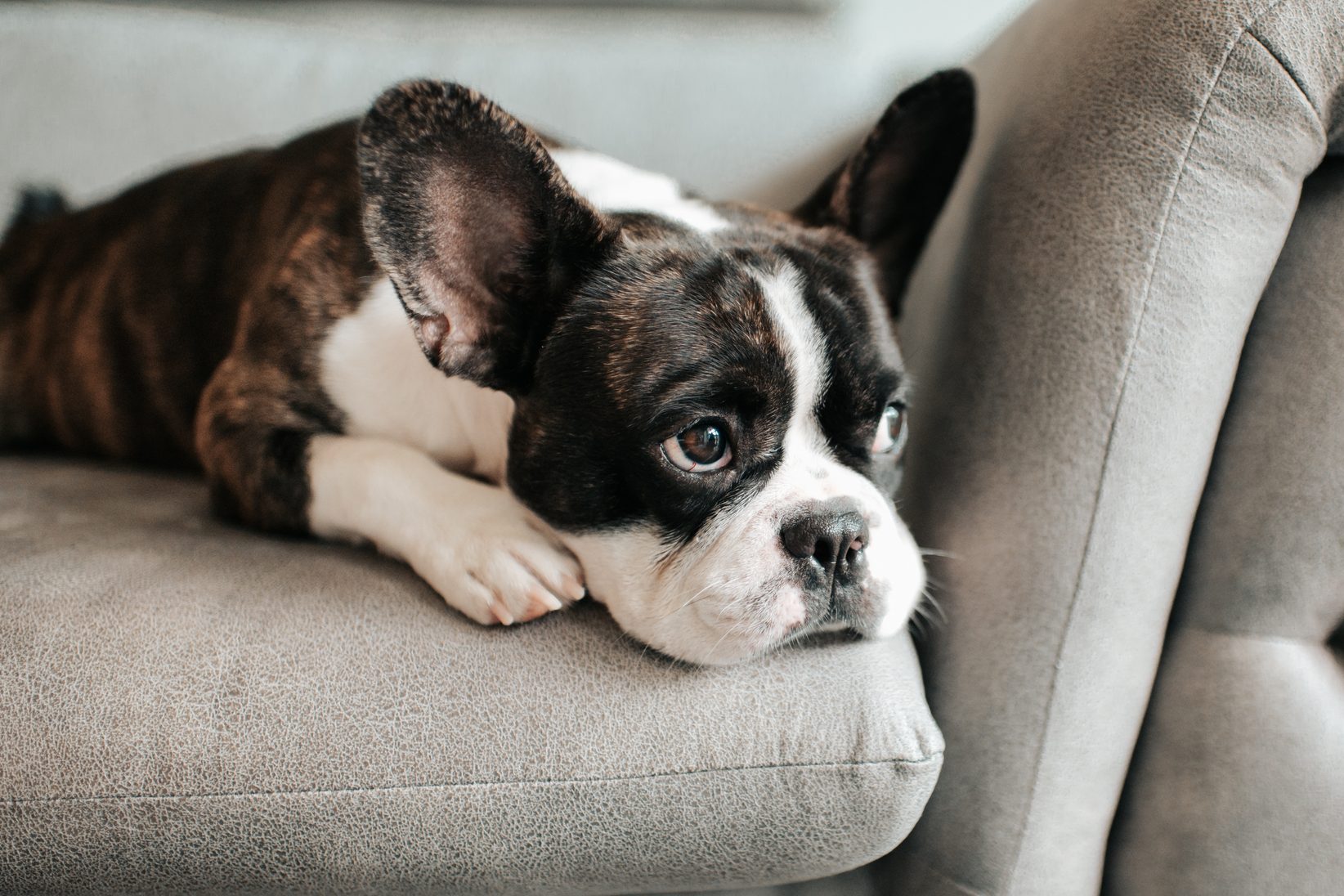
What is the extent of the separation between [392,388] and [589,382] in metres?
0.47

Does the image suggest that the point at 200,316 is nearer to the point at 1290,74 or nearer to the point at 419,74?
the point at 419,74

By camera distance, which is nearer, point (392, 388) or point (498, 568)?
point (498, 568)

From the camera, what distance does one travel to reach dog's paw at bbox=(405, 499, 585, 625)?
1184 mm

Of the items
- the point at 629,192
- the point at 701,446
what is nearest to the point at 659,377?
the point at 701,446

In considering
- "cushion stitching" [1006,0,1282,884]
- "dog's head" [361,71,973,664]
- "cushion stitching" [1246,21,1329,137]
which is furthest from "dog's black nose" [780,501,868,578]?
"cushion stitching" [1246,21,1329,137]

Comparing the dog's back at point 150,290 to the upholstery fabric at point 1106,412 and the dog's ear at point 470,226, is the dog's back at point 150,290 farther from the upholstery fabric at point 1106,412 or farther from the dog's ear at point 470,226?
the upholstery fabric at point 1106,412

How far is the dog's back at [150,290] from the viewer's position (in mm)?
1797

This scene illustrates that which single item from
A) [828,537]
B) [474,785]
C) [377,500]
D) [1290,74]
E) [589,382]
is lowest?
[474,785]

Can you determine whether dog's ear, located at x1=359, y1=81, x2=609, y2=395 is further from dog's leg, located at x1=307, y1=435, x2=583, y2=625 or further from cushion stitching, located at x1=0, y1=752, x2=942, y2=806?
cushion stitching, located at x1=0, y1=752, x2=942, y2=806

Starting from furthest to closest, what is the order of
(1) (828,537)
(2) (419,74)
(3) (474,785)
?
(2) (419,74) → (1) (828,537) → (3) (474,785)

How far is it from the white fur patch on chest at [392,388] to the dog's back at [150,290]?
21cm

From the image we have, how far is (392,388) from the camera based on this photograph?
1536mm

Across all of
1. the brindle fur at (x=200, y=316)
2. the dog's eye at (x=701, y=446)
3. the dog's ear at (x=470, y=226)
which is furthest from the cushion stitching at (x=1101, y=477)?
the brindle fur at (x=200, y=316)

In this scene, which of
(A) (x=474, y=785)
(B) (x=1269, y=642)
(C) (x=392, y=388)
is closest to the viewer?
(A) (x=474, y=785)
